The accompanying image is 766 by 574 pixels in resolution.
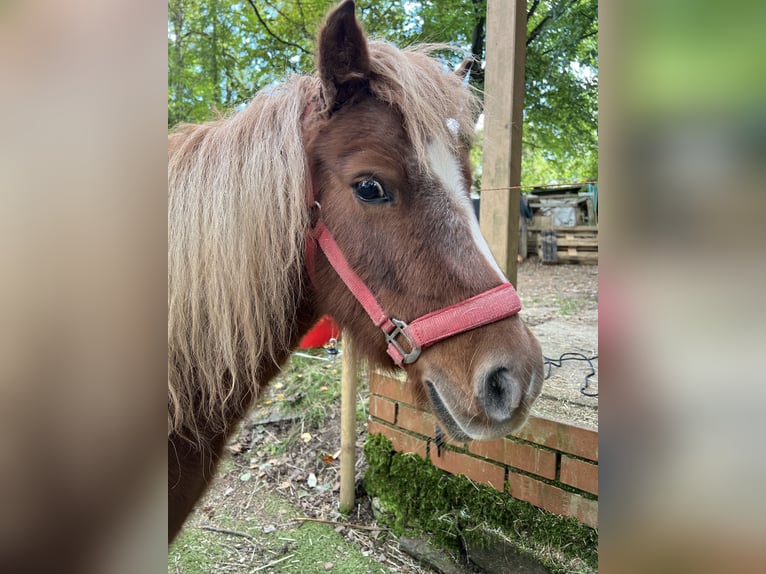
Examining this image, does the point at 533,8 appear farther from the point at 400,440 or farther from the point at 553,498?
the point at 553,498

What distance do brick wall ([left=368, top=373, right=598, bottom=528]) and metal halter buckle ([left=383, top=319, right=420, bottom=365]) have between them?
0.37m

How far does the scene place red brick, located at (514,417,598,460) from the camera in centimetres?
174

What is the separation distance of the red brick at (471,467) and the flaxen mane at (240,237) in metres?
1.34

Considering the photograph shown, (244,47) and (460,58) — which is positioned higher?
(244,47)

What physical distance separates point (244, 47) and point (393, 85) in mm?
3090

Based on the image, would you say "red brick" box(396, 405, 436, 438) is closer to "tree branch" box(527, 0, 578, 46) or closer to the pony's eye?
the pony's eye

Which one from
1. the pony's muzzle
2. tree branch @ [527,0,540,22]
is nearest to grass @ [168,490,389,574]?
the pony's muzzle

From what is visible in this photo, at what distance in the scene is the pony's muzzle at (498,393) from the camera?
108 cm

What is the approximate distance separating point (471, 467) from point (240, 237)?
1.66 metres
